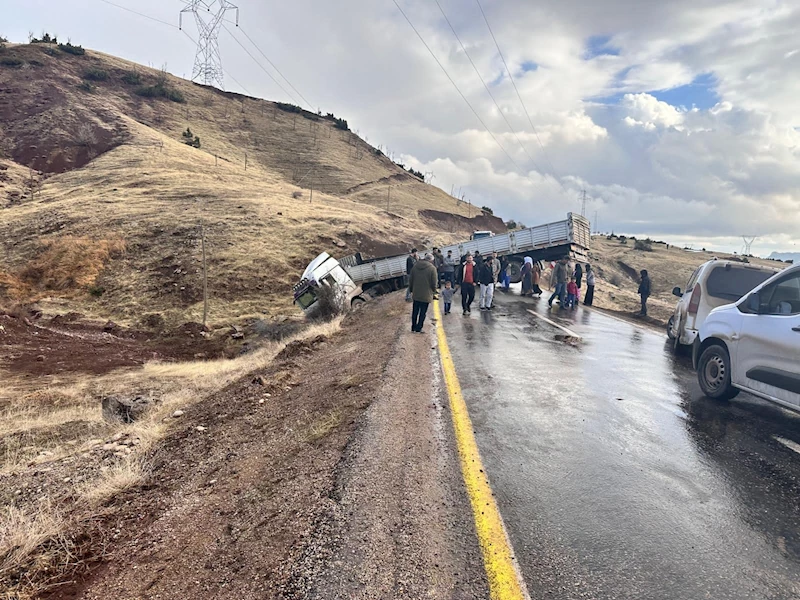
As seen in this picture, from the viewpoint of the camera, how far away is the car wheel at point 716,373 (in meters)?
5.91

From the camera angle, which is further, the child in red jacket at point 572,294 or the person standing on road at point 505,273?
the person standing on road at point 505,273

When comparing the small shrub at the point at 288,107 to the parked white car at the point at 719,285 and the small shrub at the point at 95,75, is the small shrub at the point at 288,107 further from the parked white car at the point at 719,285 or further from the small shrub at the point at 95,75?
the parked white car at the point at 719,285

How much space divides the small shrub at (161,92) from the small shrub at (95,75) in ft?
14.2

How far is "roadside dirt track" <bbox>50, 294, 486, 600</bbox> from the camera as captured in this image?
2.51m

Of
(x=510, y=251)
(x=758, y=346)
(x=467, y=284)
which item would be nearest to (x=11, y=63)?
(x=510, y=251)

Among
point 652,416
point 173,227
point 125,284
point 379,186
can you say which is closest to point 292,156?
point 379,186

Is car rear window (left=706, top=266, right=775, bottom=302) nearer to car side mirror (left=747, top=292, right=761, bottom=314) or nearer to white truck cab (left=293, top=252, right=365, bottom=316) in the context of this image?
car side mirror (left=747, top=292, right=761, bottom=314)

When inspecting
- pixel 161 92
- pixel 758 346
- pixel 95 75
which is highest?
pixel 95 75

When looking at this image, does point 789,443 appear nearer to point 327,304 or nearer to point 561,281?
point 561,281

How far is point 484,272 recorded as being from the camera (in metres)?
14.4

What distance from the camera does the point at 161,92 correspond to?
223 ft

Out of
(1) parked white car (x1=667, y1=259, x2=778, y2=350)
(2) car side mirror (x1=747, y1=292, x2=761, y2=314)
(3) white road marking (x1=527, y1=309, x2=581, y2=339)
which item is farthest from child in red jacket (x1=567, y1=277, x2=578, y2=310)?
(2) car side mirror (x1=747, y1=292, x2=761, y2=314)

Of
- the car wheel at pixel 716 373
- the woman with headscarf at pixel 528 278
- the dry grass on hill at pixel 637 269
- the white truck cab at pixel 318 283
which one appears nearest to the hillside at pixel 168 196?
the white truck cab at pixel 318 283

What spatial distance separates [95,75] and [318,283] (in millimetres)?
67027
